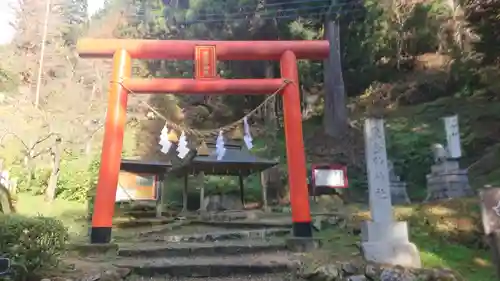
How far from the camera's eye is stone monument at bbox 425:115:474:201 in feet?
39.3

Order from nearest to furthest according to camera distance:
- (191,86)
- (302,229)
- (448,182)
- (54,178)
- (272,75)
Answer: (302,229)
(191,86)
(448,182)
(54,178)
(272,75)

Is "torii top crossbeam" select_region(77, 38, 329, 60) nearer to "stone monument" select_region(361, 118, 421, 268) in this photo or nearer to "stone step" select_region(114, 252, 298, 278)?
"stone monument" select_region(361, 118, 421, 268)

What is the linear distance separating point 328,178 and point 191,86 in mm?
8520

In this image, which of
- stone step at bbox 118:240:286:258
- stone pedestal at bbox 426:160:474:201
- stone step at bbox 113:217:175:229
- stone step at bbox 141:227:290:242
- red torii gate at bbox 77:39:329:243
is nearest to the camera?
stone step at bbox 118:240:286:258

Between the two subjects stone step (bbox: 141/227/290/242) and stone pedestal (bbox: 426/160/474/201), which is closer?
stone step (bbox: 141/227/290/242)

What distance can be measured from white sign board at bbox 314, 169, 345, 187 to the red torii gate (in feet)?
23.8

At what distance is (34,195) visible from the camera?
1805 centimetres

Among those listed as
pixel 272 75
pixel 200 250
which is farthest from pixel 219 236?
pixel 272 75

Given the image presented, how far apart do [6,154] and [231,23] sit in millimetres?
12301

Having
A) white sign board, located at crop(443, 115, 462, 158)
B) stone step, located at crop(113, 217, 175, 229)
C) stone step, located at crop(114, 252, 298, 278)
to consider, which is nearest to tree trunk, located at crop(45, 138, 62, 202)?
stone step, located at crop(113, 217, 175, 229)

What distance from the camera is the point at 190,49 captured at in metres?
9.22

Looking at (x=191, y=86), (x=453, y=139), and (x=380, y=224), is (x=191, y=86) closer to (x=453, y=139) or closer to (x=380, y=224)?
(x=380, y=224)

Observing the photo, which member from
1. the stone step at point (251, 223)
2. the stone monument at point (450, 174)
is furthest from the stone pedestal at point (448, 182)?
the stone step at point (251, 223)

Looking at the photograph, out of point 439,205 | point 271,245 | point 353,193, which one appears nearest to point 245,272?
point 271,245
